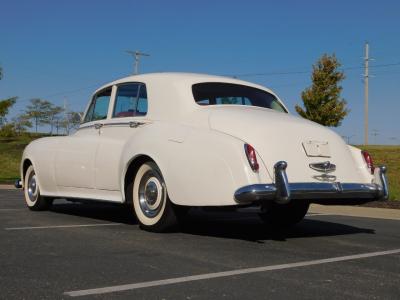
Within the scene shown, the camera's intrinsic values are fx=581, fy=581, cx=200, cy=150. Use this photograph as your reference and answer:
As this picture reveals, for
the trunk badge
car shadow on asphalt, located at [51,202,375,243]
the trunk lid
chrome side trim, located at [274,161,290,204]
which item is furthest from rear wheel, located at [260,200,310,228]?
chrome side trim, located at [274,161,290,204]

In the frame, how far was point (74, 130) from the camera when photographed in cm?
840

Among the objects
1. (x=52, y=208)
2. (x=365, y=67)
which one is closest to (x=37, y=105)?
(x=365, y=67)

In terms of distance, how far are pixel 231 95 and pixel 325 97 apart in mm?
33465

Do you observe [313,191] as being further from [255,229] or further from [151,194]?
[151,194]

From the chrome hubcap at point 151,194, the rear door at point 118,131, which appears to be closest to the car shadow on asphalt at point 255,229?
the chrome hubcap at point 151,194

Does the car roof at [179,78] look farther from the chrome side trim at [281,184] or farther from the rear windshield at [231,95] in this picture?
the chrome side trim at [281,184]

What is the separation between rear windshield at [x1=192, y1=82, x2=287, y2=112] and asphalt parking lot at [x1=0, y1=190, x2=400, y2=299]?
152 cm

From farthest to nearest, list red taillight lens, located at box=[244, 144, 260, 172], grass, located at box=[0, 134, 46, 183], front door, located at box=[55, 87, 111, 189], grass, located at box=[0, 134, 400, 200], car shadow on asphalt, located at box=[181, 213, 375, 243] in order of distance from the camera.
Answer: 1. grass, located at box=[0, 134, 46, 183]
2. grass, located at box=[0, 134, 400, 200]
3. front door, located at box=[55, 87, 111, 189]
4. car shadow on asphalt, located at box=[181, 213, 375, 243]
5. red taillight lens, located at box=[244, 144, 260, 172]

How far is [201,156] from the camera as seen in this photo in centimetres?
564

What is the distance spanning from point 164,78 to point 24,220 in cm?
256

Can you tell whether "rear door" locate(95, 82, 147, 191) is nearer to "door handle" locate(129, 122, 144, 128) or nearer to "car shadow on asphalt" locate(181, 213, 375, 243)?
"door handle" locate(129, 122, 144, 128)

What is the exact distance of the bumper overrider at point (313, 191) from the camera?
5359mm

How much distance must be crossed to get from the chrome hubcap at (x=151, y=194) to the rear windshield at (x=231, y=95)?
101 centimetres

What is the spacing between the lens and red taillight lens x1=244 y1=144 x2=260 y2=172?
548 centimetres
